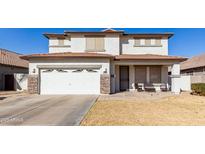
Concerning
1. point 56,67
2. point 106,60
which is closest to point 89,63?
point 106,60

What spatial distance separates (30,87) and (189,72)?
23.8 meters

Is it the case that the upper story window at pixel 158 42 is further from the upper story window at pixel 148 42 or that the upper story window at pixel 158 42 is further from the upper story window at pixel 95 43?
the upper story window at pixel 95 43

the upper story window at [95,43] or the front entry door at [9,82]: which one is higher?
the upper story window at [95,43]

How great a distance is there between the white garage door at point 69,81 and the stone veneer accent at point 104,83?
40cm

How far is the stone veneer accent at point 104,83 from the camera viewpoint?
53.1 ft

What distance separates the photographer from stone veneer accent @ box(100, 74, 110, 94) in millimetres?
16172

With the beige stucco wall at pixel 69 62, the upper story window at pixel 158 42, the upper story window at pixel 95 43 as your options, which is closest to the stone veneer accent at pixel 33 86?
the beige stucco wall at pixel 69 62

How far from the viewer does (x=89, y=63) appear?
16609mm

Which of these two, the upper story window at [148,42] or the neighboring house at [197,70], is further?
the neighboring house at [197,70]

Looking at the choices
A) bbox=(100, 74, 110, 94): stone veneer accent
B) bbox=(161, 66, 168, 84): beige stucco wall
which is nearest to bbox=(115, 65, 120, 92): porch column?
bbox=(100, 74, 110, 94): stone veneer accent

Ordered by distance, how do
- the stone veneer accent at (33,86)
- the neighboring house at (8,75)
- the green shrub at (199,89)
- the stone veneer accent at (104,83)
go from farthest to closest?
the neighboring house at (8,75)
the stone veneer accent at (33,86)
the stone veneer accent at (104,83)
the green shrub at (199,89)
